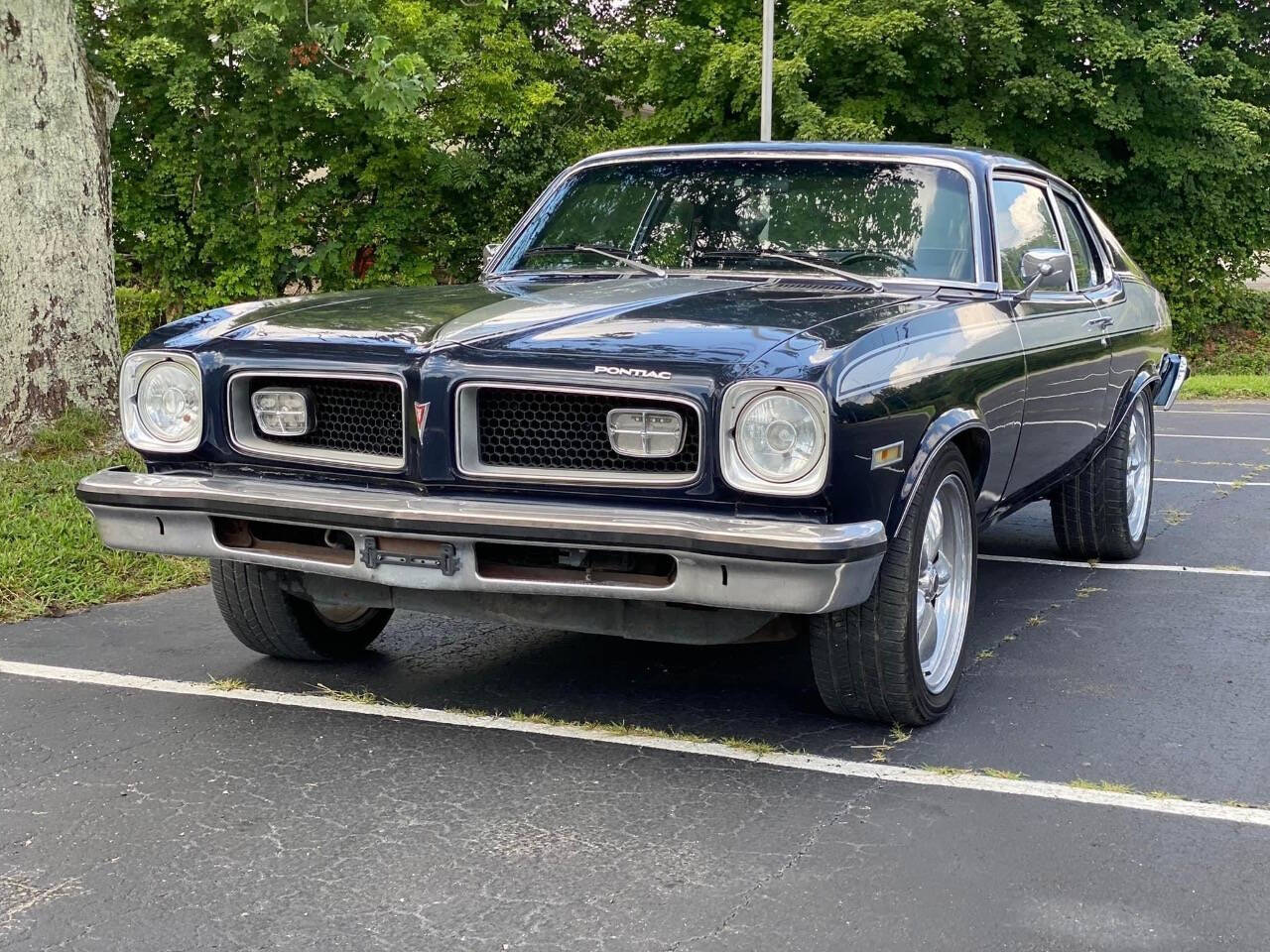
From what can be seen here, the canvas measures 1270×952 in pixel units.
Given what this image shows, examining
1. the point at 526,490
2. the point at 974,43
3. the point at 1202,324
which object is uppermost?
the point at 974,43

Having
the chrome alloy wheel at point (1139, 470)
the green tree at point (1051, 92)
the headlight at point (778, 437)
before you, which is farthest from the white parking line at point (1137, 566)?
the green tree at point (1051, 92)

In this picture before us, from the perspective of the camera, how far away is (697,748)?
3.95 meters

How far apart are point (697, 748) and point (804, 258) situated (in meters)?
1.74

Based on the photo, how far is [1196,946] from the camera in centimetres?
278

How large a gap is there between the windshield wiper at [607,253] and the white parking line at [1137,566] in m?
2.63

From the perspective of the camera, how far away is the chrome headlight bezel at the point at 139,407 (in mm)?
4086

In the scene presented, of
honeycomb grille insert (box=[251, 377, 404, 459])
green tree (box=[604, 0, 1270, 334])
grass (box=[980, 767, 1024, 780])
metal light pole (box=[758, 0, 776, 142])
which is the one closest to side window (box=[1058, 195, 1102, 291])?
grass (box=[980, 767, 1024, 780])

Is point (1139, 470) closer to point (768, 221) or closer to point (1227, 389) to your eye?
point (768, 221)

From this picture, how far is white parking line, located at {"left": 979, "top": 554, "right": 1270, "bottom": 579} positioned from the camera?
637 cm

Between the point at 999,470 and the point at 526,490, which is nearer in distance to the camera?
the point at 526,490

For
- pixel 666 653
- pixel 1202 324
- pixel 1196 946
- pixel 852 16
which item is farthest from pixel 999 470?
pixel 1202 324

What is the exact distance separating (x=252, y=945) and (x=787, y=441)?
65.5 inches

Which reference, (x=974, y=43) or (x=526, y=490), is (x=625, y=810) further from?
(x=974, y=43)

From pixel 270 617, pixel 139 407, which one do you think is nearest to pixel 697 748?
pixel 270 617
